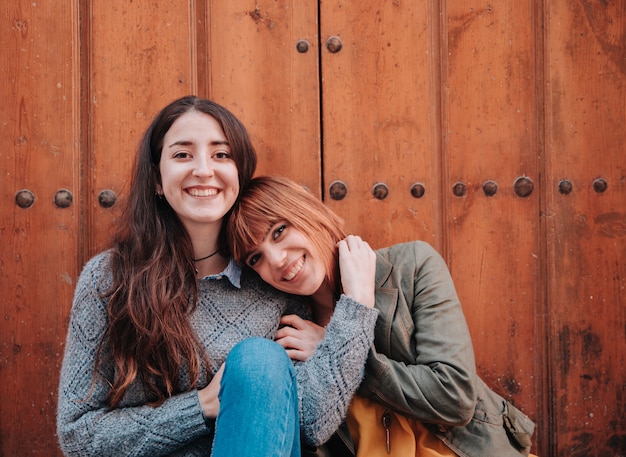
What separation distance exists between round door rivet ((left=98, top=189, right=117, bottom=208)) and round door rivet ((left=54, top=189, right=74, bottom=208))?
0.07 meters

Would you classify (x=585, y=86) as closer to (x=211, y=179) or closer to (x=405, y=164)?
(x=405, y=164)

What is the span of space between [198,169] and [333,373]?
499 millimetres

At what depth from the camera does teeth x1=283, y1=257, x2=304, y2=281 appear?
4.22 ft

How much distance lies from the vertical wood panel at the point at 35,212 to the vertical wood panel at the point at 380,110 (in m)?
0.63

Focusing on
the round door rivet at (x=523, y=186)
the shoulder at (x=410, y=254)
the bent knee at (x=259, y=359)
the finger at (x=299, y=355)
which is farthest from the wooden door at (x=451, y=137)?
the bent knee at (x=259, y=359)

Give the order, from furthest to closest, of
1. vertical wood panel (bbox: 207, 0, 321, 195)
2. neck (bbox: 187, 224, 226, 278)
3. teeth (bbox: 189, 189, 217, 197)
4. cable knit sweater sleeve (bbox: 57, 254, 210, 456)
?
vertical wood panel (bbox: 207, 0, 321, 195) < neck (bbox: 187, 224, 226, 278) < teeth (bbox: 189, 189, 217, 197) < cable knit sweater sleeve (bbox: 57, 254, 210, 456)

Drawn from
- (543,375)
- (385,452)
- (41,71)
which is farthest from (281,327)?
(41,71)

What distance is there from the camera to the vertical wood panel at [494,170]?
1.52 meters

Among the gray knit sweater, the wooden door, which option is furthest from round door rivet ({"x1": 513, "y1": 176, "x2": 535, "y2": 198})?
the gray knit sweater

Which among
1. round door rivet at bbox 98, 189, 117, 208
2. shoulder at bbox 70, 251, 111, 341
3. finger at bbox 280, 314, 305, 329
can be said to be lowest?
finger at bbox 280, 314, 305, 329

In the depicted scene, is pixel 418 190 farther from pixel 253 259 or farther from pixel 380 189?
pixel 253 259

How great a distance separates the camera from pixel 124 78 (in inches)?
57.0

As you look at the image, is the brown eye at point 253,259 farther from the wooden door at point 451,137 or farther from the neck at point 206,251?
the wooden door at point 451,137

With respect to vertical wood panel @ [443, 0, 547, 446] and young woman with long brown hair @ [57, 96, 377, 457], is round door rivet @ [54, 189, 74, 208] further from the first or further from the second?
vertical wood panel @ [443, 0, 547, 446]
